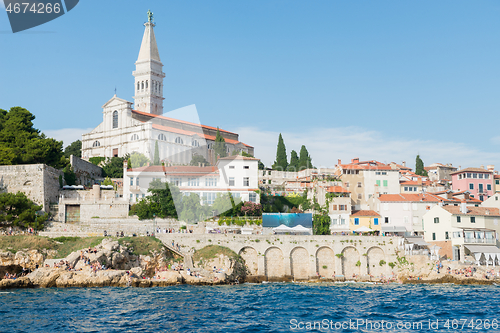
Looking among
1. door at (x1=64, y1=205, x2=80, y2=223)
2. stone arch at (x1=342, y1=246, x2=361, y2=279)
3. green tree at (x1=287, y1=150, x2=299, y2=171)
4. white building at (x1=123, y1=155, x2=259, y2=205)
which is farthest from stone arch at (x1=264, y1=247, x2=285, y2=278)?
green tree at (x1=287, y1=150, x2=299, y2=171)

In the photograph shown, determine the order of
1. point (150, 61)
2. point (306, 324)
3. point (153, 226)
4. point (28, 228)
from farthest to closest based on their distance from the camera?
point (150, 61) → point (153, 226) → point (28, 228) → point (306, 324)

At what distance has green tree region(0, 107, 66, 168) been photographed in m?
56.5

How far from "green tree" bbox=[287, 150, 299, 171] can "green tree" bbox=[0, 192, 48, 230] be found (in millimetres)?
45373

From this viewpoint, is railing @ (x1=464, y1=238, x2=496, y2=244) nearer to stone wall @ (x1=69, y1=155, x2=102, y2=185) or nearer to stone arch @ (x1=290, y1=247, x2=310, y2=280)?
stone arch @ (x1=290, y1=247, x2=310, y2=280)

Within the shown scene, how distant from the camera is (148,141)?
83.9 m

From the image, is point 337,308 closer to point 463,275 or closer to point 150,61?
point 463,275

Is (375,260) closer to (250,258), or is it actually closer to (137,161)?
(250,258)

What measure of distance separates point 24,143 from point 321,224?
3587cm

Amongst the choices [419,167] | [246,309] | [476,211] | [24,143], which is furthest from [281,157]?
[246,309]

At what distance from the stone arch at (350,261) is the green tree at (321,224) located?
288 inches

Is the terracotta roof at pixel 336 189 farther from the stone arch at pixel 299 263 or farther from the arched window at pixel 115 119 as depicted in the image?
the arched window at pixel 115 119

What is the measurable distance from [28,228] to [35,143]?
12.7 m

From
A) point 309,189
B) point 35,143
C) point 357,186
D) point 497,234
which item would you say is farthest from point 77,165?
point 497,234

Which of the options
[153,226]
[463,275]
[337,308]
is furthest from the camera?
[153,226]
